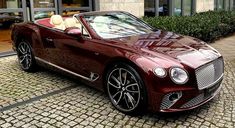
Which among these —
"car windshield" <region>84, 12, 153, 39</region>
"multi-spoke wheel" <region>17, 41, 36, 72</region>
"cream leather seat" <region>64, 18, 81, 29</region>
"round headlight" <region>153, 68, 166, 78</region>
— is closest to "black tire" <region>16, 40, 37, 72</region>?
"multi-spoke wheel" <region>17, 41, 36, 72</region>

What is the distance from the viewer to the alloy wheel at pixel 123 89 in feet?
14.1

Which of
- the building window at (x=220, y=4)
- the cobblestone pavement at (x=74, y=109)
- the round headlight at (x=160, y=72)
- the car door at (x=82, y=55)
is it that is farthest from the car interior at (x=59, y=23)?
the building window at (x=220, y=4)

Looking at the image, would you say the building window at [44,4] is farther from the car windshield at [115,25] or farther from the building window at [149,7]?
the building window at [149,7]

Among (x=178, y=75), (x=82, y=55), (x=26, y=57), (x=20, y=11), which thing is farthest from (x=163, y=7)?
(x=178, y=75)

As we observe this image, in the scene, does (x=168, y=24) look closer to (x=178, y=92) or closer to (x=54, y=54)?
(x=54, y=54)

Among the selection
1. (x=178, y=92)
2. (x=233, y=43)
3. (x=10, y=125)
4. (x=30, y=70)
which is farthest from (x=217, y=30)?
(x=10, y=125)

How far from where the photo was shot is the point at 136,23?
233 inches

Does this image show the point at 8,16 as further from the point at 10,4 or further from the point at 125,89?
the point at 125,89

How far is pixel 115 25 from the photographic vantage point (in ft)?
18.0

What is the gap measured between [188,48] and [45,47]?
105 inches

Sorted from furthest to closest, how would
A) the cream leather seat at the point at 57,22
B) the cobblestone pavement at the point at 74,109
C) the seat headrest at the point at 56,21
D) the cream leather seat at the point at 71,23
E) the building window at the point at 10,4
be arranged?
the building window at the point at 10,4 → the seat headrest at the point at 56,21 → the cream leather seat at the point at 57,22 → the cream leather seat at the point at 71,23 → the cobblestone pavement at the point at 74,109

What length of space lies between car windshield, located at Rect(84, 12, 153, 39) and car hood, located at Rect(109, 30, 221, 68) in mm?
259

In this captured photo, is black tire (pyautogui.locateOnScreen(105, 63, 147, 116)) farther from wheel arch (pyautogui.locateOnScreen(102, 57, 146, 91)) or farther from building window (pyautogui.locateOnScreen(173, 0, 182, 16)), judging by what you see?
building window (pyautogui.locateOnScreen(173, 0, 182, 16))

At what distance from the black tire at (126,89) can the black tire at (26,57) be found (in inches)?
92.8
